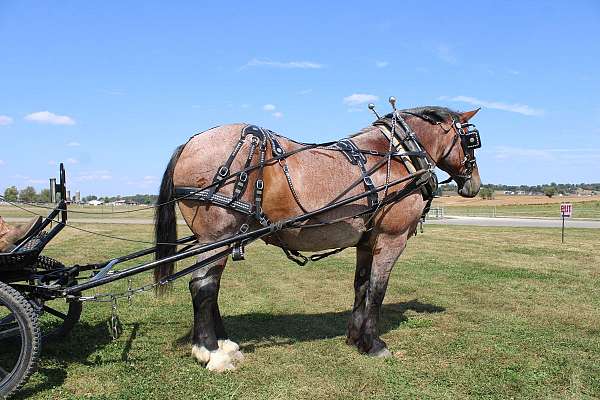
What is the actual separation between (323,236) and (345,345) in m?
1.48

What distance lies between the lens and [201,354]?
513 centimetres

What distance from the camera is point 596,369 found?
516cm

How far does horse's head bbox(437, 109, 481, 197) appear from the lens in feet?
20.5

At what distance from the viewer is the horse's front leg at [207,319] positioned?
5059mm

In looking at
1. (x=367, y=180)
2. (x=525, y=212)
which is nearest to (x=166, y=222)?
(x=367, y=180)

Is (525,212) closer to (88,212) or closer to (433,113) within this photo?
(433,113)

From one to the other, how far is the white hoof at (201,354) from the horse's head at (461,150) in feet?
12.2

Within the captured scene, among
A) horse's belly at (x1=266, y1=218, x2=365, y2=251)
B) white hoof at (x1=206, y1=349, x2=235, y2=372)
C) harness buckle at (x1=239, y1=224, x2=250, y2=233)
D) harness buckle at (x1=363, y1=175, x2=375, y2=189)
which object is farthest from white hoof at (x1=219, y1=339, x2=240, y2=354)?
harness buckle at (x1=363, y1=175, x2=375, y2=189)

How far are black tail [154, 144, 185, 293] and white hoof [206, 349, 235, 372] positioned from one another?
1.02 meters

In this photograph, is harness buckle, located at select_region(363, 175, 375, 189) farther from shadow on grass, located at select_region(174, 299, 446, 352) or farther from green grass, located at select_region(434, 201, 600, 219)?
green grass, located at select_region(434, 201, 600, 219)

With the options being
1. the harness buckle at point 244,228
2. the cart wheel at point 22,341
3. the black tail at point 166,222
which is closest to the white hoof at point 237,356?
the black tail at point 166,222

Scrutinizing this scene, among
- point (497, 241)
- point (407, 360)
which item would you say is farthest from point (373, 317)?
point (497, 241)

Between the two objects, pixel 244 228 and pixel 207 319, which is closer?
pixel 244 228

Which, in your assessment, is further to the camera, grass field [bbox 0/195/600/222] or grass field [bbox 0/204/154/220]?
grass field [bbox 0/195/600/222]
